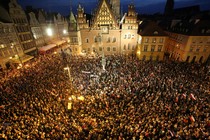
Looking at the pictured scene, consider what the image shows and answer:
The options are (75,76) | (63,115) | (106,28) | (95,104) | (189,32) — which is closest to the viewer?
(63,115)

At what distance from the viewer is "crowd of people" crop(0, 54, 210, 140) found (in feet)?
38.9

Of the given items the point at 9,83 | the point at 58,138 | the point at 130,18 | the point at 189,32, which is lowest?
the point at 58,138

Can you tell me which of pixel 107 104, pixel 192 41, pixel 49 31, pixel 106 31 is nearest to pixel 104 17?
pixel 106 31

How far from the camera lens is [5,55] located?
29.4 m

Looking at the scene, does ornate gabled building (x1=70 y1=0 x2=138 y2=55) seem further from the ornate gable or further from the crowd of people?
the crowd of people

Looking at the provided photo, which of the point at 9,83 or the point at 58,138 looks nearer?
the point at 58,138

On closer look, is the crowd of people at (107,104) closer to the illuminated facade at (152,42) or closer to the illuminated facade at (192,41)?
the illuminated facade at (192,41)

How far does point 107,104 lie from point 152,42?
23.9 meters

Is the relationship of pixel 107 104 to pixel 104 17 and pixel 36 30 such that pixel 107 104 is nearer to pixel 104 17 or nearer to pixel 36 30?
pixel 104 17

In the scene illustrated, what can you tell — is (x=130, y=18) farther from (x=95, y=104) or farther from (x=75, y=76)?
(x=95, y=104)

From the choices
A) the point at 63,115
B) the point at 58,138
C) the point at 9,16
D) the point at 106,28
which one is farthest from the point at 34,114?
the point at 9,16

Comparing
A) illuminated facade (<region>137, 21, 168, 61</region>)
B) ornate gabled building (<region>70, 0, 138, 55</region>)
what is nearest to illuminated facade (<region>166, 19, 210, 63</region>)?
illuminated facade (<region>137, 21, 168, 61</region>)

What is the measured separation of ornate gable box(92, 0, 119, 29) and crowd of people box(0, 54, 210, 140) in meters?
16.9

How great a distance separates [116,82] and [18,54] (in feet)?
97.2
